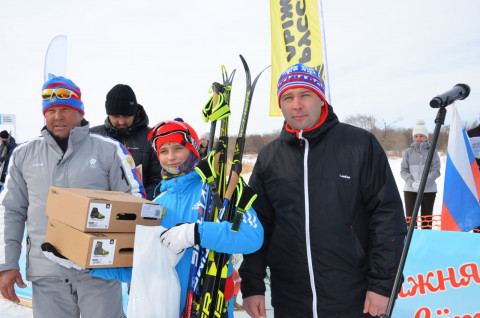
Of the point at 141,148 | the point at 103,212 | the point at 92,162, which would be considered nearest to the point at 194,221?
the point at 103,212

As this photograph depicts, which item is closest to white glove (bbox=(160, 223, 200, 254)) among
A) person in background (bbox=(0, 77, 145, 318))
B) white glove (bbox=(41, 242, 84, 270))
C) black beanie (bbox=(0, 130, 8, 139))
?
white glove (bbox=(41, 242, 84, 270))

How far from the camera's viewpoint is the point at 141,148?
10.8ft

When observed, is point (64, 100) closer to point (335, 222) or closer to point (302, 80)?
point (302, 80)

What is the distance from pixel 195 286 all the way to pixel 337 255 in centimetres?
74

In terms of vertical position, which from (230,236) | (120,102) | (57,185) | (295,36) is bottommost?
(230,236)

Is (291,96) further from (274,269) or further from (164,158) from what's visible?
(274,269)

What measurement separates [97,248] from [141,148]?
1.72 metres

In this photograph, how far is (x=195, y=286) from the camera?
71.6 inches

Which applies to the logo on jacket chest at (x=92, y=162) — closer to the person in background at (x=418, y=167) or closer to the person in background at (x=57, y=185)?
the person in background at (x=57, y=185)

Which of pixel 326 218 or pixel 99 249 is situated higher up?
pixel 326 218

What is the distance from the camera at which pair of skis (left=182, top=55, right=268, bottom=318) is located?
1761 mm

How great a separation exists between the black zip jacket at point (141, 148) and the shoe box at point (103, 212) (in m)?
1.39

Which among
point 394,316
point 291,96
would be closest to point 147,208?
point 291,96

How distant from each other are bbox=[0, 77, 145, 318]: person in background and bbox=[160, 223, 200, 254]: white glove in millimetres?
813
